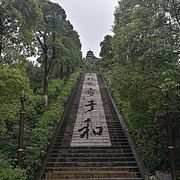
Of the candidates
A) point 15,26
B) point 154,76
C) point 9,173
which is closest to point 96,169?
point 9,173

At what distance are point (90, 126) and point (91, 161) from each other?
14.5 ft

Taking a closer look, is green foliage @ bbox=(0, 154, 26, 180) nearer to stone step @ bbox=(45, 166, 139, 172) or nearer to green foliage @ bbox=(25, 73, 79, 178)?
green foliage @ bbox=(25, 73, 79, 178)

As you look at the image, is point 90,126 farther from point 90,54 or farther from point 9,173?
point 90,54

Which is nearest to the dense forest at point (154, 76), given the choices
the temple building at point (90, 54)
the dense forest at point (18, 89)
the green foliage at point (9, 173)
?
Answer: the dense forest at point (18, 89)

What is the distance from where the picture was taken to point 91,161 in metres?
11.4

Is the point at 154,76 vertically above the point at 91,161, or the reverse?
the point at 154,76

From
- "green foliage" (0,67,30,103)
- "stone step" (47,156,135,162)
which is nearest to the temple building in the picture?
"stone step" (47,156,135,162)

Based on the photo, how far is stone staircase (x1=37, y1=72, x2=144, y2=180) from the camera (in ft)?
33.5

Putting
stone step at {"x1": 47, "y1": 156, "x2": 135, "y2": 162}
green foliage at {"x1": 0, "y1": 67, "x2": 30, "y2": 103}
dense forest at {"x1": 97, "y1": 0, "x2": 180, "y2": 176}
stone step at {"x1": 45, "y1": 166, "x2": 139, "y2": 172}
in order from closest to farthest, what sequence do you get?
green foliage at {"x1": 0, "y1": 67, "x2": 30, "y2": 103} < dense forest at {"x1": 97, "y1": 0, "x2": 180, "y2": 176} < stone step at {"x1": 45, "y1": 166, "x2": 139, "y2": 172} < stone step at {"x1": 47, "y1": 156, "x2": 135, "y2": 162}

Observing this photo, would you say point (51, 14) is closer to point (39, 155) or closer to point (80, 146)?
point (80, 146)

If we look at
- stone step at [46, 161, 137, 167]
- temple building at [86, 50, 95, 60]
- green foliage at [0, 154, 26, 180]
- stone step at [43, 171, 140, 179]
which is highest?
temple building at [86, 50, 95, 60]

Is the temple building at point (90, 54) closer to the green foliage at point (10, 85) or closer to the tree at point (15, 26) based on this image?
the tree at point (15, 26)

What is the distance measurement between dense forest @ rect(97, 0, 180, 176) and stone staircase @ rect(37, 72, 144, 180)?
0.68m

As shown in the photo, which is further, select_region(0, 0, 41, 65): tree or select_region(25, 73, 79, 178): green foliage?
select_region(25, 73, 79, 178): green foliage
